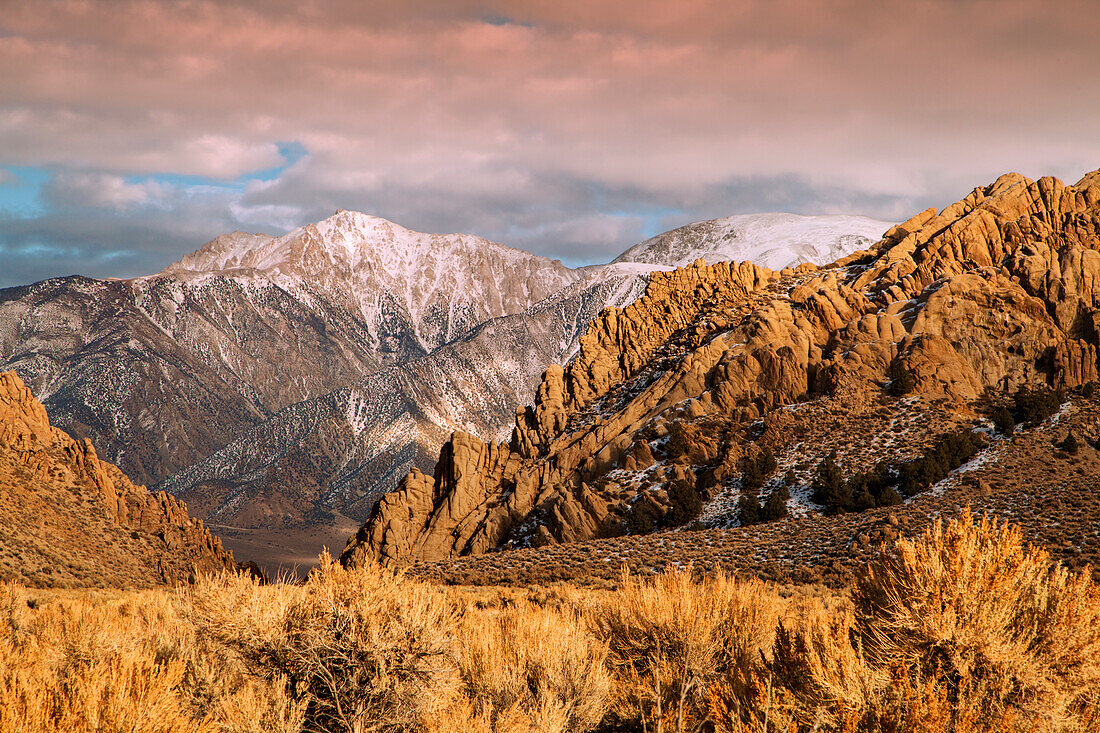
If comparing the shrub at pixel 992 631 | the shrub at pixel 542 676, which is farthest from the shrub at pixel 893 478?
the shrub at pixel 992 631

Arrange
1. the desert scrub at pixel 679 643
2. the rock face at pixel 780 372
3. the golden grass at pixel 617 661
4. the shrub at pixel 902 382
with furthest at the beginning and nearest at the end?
the shrub at pixel 902 382 < the rock face at pixel 780 372 < the desert scrub at pixel 679 643 < the golden grass at pixel 617 661

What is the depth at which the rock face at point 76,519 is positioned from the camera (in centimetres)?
4081

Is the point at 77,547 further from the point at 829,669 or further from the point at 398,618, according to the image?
the point at 829,669

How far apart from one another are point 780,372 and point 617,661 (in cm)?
4337

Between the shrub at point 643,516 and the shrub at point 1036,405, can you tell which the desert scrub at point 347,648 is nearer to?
the shrub at point 643,516

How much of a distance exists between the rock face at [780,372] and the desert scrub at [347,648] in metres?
33.3

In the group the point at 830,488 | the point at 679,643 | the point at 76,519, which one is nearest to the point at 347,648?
the point at 679,643

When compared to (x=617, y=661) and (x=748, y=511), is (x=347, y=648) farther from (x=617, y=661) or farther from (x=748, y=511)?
(x=748, y=511)

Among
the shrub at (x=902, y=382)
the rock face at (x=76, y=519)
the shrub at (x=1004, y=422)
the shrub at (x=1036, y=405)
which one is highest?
the shrub at (x=902, y=382)

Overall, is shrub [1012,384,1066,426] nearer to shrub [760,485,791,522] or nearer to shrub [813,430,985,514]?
shrub [813,430,985,514]

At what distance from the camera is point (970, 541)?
9.22m

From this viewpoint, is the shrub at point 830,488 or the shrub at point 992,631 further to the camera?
the shrub at point 830,488

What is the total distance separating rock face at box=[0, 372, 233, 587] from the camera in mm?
40812

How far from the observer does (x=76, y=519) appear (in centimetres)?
5000
